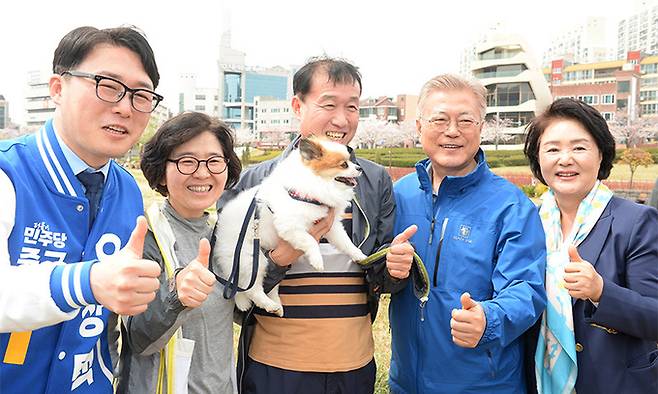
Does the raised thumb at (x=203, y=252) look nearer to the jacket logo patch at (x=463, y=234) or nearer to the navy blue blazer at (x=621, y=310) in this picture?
the jacket logo patch at (x=463, y=234)

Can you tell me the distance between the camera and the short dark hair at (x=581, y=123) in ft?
8.13

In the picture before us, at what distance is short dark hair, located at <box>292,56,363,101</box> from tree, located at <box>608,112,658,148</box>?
1403cm

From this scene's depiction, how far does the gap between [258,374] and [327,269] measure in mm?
680

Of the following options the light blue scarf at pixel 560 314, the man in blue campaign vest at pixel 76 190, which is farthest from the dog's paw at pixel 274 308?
the light blue scarf at pixel 560 314

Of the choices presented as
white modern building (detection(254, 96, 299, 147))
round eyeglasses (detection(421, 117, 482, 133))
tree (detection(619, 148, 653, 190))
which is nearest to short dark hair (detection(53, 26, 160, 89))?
round eyeglasses (detection(421, 117, 482, 133))

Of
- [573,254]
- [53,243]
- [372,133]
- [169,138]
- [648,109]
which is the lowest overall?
[573,254]

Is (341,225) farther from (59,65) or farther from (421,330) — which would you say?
(59,65)

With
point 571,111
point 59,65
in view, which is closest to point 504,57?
point 571,111

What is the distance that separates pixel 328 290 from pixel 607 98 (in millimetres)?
18765

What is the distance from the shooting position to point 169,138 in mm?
2242

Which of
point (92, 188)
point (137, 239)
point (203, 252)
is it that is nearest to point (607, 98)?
point (203, 252)

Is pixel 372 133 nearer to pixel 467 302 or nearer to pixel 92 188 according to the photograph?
pixel 467 302

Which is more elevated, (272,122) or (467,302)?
(272,122)

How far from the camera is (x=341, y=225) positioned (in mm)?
2598
